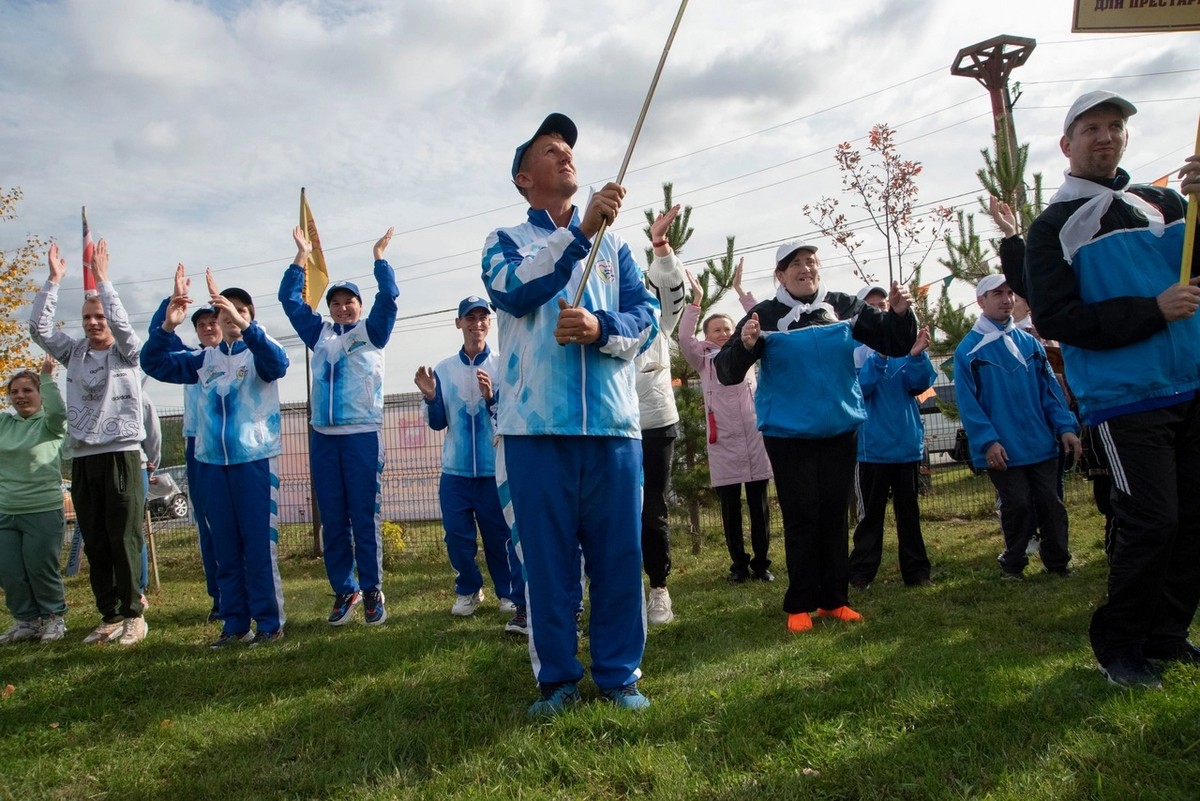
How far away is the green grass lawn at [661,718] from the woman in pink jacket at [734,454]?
64.7 inches

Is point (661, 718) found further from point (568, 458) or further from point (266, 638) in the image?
point (266, 638)

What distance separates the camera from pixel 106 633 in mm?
5848

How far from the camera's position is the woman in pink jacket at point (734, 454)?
709 cm

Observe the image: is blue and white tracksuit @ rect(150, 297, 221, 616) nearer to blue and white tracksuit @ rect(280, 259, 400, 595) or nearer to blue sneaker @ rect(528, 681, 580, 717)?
blue and white tracksuit @ rect(280, 259, 400, 595)

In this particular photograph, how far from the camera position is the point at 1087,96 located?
3.65 metres

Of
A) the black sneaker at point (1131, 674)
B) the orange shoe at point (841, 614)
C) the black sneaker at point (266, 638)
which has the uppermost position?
the black sneaker at point (1131, 674)

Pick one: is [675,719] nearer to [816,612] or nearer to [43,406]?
[816,612]

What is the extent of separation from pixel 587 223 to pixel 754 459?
4369 millimetres

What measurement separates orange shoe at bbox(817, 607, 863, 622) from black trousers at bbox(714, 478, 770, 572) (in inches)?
75.2

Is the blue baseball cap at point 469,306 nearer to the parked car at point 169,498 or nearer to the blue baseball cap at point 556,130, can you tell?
the blue baseball cap at point 556,130

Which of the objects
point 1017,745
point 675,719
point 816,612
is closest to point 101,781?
point 675,719

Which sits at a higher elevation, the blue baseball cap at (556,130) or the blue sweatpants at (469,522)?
the blue baseball cap at (556,130)

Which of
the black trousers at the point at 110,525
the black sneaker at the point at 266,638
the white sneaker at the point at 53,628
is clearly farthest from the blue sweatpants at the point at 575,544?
the white sneaker at the point at 53,628

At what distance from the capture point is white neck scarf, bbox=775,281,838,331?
5.00 meters
